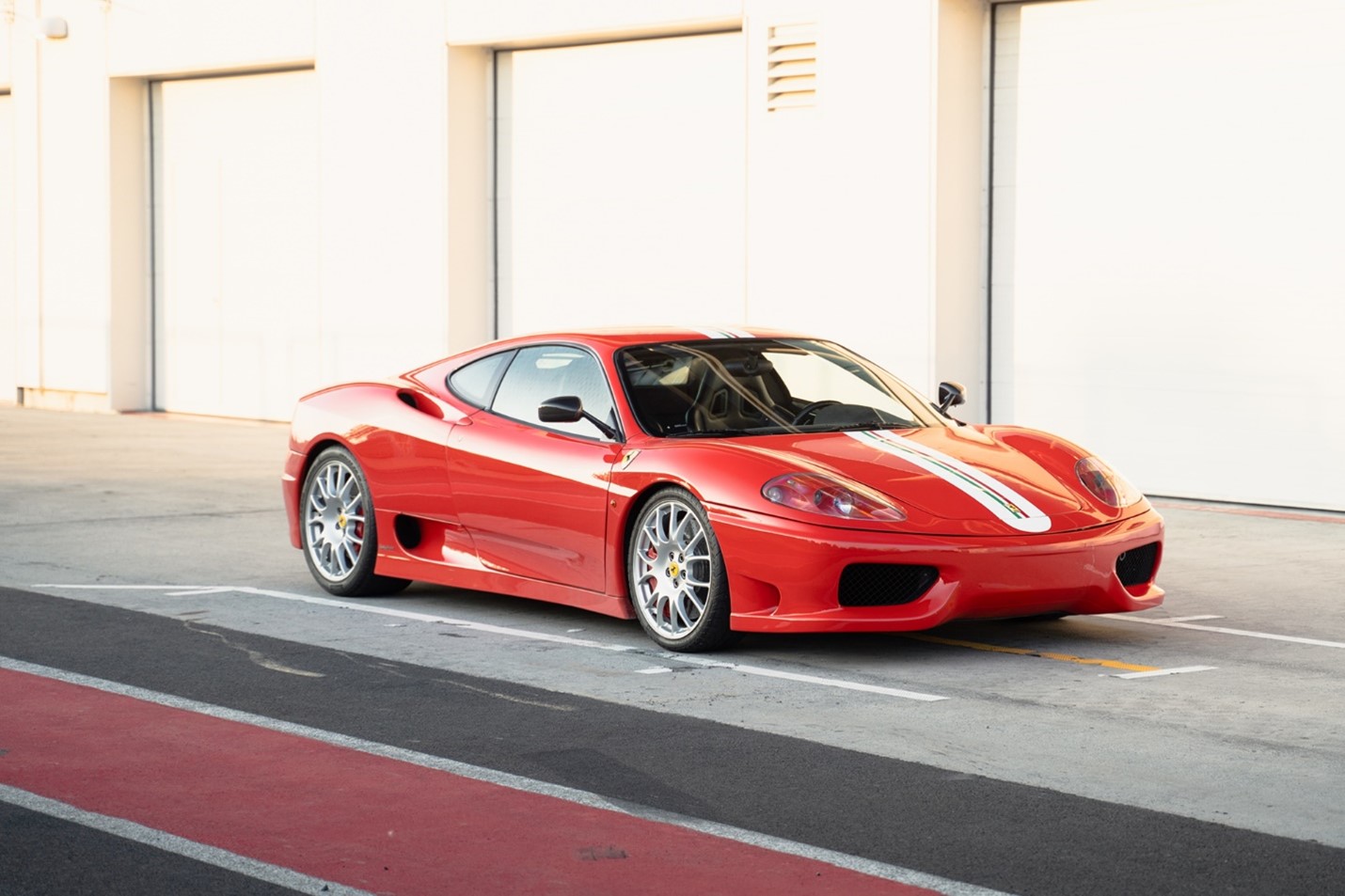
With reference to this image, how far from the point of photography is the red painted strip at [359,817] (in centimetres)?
450

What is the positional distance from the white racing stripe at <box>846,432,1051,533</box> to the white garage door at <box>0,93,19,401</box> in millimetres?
16796

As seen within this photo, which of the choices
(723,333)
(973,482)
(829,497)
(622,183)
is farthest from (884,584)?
(622,183)

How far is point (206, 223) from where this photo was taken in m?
20.3

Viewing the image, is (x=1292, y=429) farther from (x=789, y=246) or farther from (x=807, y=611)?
(x=807, y=611)

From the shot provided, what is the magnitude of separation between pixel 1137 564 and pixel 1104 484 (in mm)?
341

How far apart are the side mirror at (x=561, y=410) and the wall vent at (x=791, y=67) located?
7356mm

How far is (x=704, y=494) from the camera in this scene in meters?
7.19

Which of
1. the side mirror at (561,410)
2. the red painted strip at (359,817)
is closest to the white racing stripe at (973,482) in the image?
the side mirror at (561,410)

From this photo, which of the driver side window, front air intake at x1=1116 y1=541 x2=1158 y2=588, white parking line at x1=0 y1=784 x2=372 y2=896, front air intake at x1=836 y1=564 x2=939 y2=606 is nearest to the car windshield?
the driver side window

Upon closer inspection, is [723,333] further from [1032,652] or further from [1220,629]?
[1220,629]

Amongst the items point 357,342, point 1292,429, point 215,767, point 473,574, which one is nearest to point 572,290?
point 357,342

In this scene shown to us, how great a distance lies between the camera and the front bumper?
22.7 ft

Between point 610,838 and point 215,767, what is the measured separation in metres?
1.31

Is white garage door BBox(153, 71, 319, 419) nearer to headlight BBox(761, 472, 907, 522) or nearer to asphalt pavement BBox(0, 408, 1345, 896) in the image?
asphalt pavement BBox(0, 408, 1345, 896)
